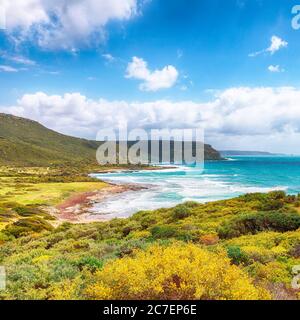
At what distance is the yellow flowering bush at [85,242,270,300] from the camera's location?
596 centimetres

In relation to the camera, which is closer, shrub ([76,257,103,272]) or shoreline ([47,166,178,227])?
shrub ([76,257,103,272])

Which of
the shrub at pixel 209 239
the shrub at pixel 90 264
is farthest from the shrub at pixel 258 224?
the shrub at pixel 90 264

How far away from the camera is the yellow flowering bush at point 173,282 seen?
596cm

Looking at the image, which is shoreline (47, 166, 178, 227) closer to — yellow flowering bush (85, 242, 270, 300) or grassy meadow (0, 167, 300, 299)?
grassy meadow (0, 167, 300, 299)

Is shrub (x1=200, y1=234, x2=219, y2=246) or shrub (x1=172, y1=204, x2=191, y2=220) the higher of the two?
shrub (x1=200, y1=234, x2=219, y2=246)

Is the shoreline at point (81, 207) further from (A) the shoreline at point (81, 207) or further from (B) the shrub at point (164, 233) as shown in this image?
(B) the shrub at point (164, 233)

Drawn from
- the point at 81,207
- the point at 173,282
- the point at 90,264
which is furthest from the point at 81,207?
the point at 173,282

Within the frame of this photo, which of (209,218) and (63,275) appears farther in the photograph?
(209,218)

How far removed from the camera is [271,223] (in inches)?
714

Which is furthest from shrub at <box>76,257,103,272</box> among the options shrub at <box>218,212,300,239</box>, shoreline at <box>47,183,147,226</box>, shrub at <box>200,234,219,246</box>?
shoreline at <box>47,183,147,226</box>

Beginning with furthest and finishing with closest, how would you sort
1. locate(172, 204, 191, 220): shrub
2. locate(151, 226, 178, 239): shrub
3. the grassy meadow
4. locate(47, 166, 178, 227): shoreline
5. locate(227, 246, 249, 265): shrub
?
1. locate(47, 166, 178, 227): shoreline
2. locate(172, 204, 191, 220): shrub
3. locate(151, 226, 178, 239): shrub
4. locate(227, 246, 249, 265): shrub
5. the grassy meadow
